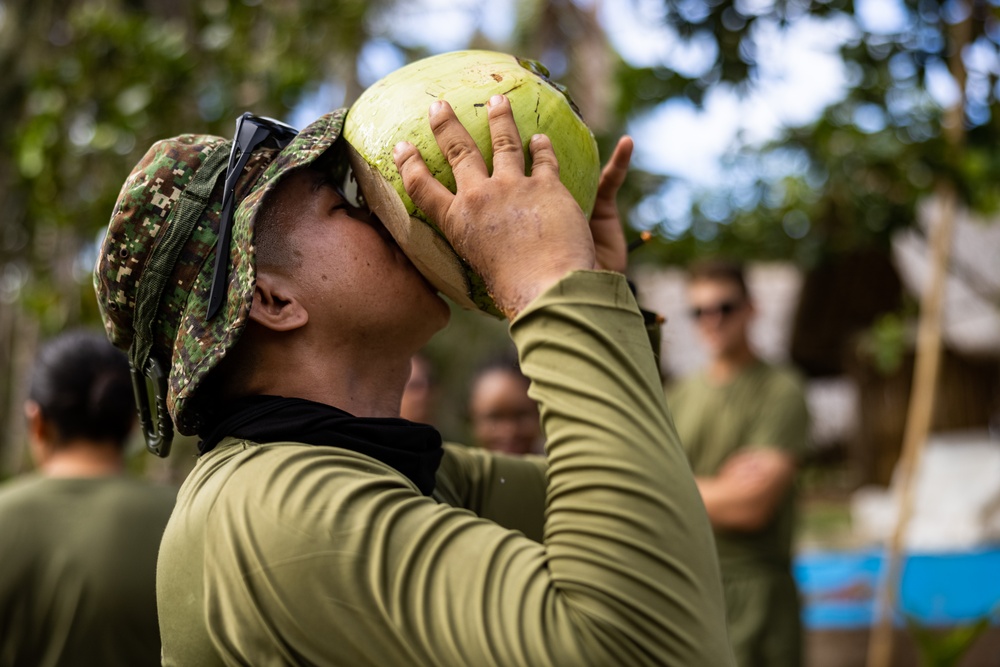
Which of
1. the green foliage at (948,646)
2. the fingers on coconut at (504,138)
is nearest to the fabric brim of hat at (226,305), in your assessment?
the fingers on coconut at (504,138)

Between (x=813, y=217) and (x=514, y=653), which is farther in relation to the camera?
(x=813, y=217)

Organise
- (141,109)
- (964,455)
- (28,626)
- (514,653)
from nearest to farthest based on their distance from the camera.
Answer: (514,653) < (28,626) < (141,109) < (964,455)

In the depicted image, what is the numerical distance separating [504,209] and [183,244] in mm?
508

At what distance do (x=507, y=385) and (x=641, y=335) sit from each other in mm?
3144

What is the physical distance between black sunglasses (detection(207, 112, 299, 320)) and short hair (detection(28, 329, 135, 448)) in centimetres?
168

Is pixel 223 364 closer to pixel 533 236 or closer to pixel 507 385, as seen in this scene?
pixel 533 236

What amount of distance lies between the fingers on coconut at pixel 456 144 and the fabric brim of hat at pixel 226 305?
202 millimetres

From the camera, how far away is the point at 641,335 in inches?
52.3

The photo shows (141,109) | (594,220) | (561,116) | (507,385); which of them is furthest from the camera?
(141,109)

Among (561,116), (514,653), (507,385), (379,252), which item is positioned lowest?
(507,385)

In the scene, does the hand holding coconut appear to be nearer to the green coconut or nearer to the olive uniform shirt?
the green coconut

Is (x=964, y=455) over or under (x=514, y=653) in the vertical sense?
under

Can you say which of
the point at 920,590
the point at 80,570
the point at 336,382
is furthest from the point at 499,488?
the point at 920,590

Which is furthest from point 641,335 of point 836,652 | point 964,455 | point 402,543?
point 964,455
